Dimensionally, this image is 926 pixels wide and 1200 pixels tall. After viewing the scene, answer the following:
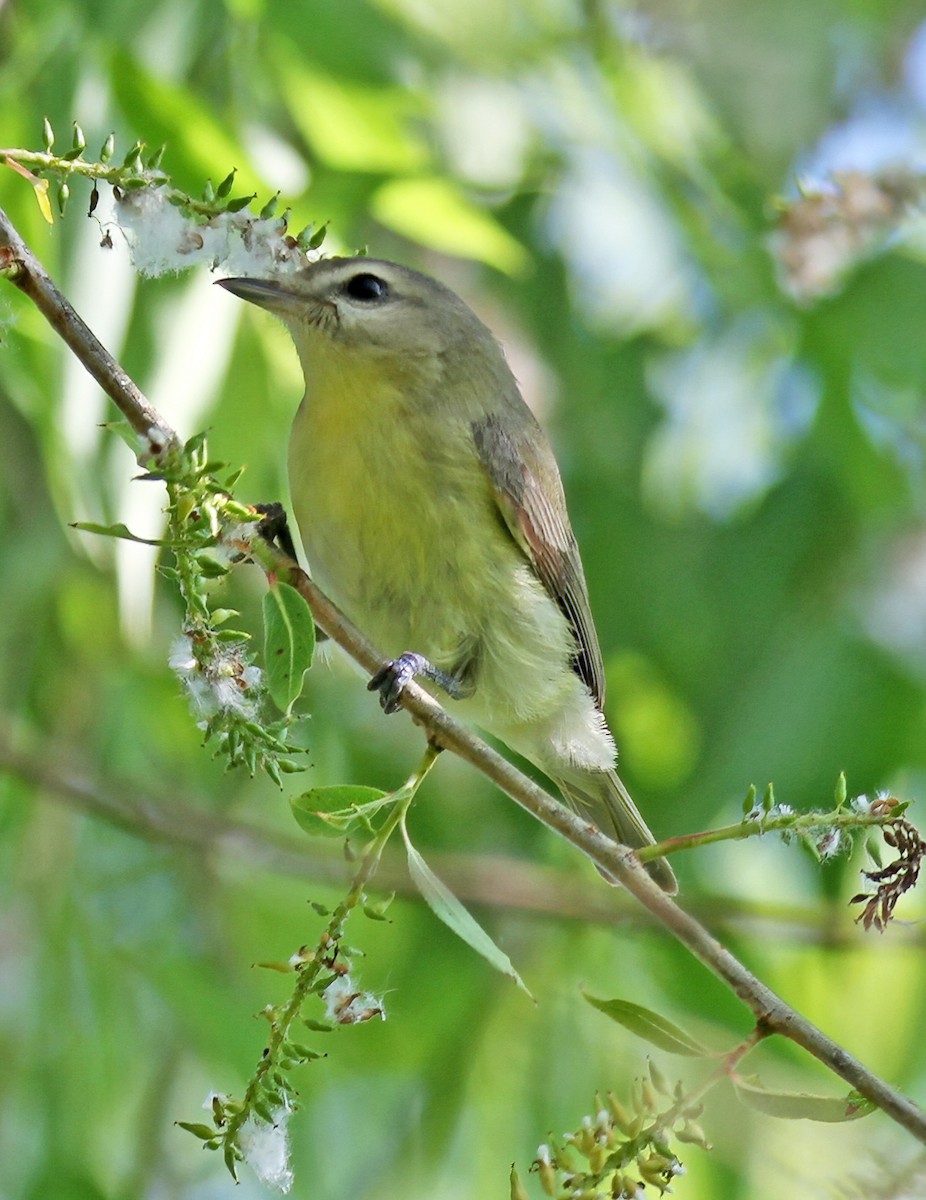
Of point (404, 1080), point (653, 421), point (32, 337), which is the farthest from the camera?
point (653, 421)

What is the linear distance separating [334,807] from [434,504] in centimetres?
125

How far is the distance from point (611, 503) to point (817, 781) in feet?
2.93

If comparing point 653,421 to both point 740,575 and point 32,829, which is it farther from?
point 32,829

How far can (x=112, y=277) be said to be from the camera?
8.57 feet

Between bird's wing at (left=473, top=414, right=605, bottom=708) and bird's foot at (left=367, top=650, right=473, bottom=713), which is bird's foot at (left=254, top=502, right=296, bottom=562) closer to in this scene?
bird's foot at (left=367, top=650, right=473, bottom=713)

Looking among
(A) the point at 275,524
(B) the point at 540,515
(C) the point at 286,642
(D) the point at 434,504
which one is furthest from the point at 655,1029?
(B) the point at 540,515

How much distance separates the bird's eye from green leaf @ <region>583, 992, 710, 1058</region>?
1.71 meters

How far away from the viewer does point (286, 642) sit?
69.1 inches

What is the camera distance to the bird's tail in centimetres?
353

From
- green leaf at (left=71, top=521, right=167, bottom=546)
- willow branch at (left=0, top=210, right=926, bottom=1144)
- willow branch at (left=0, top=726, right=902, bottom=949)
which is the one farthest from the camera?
willow branch at (left=0, top=726, right=902, bottom=949)

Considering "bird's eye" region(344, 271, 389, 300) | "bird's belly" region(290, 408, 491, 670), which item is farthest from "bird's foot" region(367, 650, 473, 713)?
"bird's eye" region(344, 271, 389, 300)

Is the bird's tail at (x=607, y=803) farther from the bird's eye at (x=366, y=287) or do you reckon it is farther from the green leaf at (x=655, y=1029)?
the green leaf at (x=655, y=1029)

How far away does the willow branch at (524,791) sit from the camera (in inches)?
65.7

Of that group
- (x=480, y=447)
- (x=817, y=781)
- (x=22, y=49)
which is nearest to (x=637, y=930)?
(x=817, y=781)
